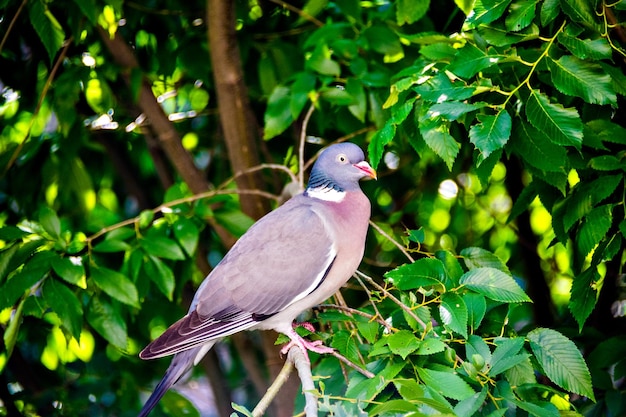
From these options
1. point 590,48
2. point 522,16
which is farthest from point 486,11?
point 590,48

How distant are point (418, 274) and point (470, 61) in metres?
0.61

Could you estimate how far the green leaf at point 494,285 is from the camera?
218 centimetres

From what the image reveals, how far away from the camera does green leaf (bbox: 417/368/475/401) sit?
6.40ft

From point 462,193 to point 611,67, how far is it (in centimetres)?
191

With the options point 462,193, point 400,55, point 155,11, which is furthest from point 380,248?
point 155,11

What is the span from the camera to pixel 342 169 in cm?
312

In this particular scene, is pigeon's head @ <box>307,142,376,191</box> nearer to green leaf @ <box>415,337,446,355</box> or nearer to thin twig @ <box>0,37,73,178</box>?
green leaf @ <box>415,337,446,355</box>

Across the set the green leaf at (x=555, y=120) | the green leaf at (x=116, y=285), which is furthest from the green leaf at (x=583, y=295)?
the green leaf at (x=116, y=285)

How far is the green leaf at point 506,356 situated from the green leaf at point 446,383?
0.07 m

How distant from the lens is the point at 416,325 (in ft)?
7.26

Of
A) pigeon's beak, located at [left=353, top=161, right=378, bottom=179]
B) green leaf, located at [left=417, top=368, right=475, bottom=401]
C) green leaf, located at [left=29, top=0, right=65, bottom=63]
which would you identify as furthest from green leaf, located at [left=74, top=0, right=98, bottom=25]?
green leaf, located at [left=417, top=368, right=475, bottom=401]

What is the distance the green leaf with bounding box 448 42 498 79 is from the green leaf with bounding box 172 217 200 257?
1.27 meters

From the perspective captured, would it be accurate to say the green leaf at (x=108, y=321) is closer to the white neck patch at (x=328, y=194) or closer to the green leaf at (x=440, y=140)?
the white neck patch at (x=328, y=194)

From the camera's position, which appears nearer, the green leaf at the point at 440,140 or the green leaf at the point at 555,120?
the green leaf at the point at 555,120
